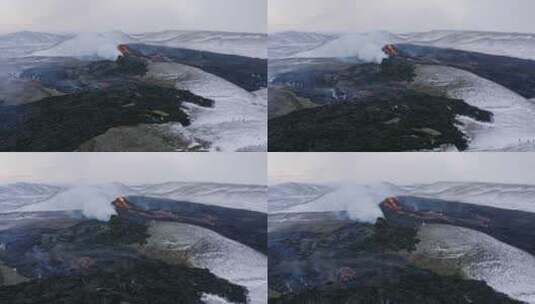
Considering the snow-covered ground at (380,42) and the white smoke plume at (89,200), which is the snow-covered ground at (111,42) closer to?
the snow-covered ground at (380,42)

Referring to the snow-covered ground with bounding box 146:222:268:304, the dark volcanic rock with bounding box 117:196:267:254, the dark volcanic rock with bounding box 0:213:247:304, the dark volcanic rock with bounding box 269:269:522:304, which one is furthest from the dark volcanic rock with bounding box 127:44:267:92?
the dark volcanic rock with bounding box 269:269:522:304

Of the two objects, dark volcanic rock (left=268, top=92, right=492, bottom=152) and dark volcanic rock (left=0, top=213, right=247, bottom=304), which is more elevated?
dark volcanic rock (left=268, top=92, right=492, bottom=152)

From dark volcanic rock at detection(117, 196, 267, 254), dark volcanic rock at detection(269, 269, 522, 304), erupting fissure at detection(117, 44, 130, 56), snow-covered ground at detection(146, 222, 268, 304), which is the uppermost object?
erupting fissure at detection(117, 44, 130, 56)

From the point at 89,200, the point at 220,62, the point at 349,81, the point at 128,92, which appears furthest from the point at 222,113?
the point at 89,200

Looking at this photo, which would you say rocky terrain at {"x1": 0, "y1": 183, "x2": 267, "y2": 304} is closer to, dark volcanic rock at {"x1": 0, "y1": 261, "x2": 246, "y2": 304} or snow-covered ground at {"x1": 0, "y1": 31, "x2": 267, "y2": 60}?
dark volcanic rock at {"x1": 0, "y1": 261, "x2": 246, "y2": 304}

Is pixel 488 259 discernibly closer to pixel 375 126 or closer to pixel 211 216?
pixel 375 126

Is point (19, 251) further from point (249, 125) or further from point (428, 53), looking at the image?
point (428, 53)

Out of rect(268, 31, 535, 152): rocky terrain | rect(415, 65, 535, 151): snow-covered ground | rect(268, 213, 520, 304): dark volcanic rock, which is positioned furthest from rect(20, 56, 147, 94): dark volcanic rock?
rect(415, 65, 535, 151): snow-covered ground

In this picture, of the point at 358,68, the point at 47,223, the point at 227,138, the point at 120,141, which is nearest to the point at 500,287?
the point at 358,68

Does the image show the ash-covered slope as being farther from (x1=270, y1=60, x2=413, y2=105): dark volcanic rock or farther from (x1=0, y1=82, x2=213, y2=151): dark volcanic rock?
(x1=270, y1=60, x2=413, y2=105): dark volcanic rock
